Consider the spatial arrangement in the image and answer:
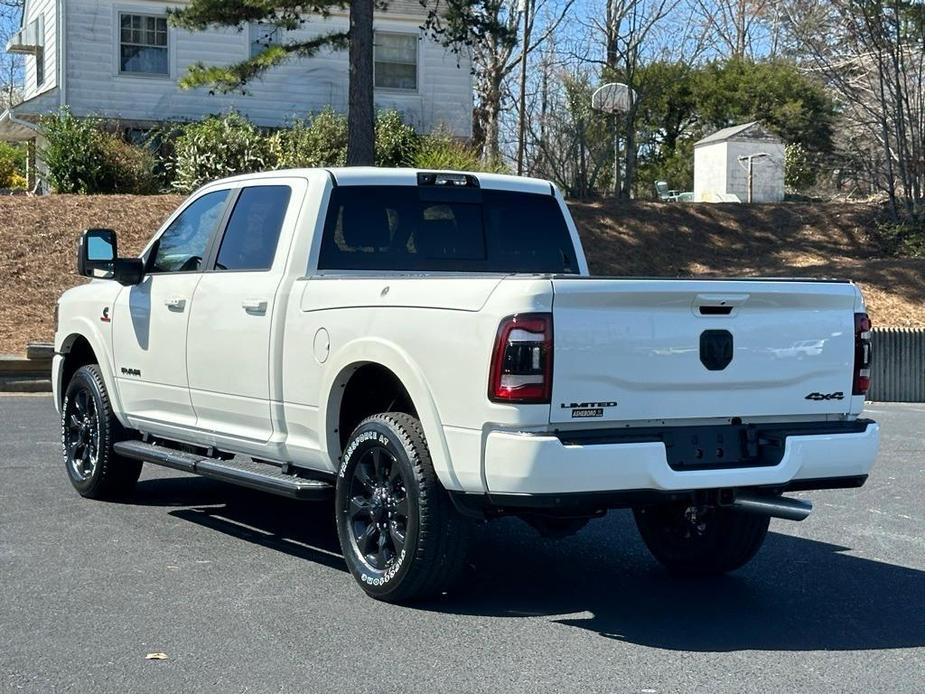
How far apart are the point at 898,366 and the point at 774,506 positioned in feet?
36.8

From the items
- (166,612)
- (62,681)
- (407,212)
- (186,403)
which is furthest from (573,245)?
(62,681)

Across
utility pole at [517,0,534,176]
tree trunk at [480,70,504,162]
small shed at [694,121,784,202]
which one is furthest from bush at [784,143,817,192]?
utility pole at [517,0,534,176]

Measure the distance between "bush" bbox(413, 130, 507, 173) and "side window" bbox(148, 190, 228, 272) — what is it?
14201mm

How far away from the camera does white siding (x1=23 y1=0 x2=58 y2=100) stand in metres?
30.5

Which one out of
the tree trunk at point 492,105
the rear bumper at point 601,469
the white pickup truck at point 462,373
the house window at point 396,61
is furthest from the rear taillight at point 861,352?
the tree trunk at point 492,105

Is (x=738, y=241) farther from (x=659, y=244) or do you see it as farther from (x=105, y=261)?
(x=105, y=261)

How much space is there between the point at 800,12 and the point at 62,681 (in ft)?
69.8

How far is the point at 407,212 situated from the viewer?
24.6 feet

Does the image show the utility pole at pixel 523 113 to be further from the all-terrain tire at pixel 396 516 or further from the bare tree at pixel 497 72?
the all-terrain tire at pixel 396 516

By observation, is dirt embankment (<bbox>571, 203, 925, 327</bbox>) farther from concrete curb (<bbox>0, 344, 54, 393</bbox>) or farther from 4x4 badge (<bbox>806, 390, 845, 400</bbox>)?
4x4 badge (<bbox>806, 390, 845, 400</bbox>)

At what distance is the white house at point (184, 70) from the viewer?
29.7m

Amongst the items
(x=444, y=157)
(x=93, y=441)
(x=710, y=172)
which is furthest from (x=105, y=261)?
(x=710, y=172)

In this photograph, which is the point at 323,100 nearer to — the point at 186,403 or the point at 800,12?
the point at 800,12

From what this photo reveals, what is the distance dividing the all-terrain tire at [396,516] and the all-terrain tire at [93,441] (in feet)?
8.82
